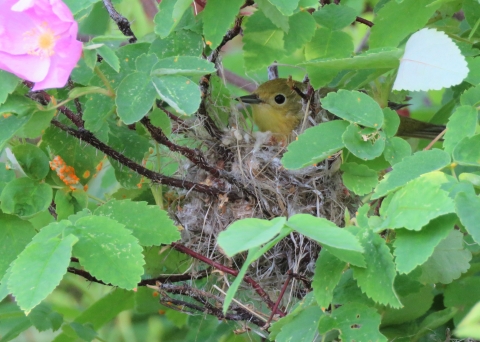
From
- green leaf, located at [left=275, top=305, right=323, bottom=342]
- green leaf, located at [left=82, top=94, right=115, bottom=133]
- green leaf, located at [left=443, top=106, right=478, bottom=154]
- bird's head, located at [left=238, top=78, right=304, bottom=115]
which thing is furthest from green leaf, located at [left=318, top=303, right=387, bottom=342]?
bird's head, located at [left=238, top=78, right=304, bottom=115]

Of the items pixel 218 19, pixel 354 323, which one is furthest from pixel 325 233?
pixel 218 19

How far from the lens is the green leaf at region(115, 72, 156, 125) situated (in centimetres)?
192

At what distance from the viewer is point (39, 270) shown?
5.33 feet

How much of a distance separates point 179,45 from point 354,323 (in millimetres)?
1076

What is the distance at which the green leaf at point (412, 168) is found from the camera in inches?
68.3

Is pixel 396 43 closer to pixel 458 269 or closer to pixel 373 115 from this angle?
pixel 373 115

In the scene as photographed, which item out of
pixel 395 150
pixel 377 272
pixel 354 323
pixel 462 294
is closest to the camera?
pixel 377 272

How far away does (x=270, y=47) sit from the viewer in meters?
2.23

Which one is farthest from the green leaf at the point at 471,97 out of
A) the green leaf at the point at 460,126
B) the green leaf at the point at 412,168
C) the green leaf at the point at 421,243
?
the green leaf at the point at 421,243

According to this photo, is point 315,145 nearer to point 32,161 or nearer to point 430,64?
point 430,64

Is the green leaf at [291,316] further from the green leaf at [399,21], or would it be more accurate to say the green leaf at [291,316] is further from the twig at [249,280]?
the green leaf at [399,21]

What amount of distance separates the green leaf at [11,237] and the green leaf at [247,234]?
2.79 ft

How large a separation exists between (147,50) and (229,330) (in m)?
1.33

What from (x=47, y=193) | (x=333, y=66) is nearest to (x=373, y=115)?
(x=333, y=66)
